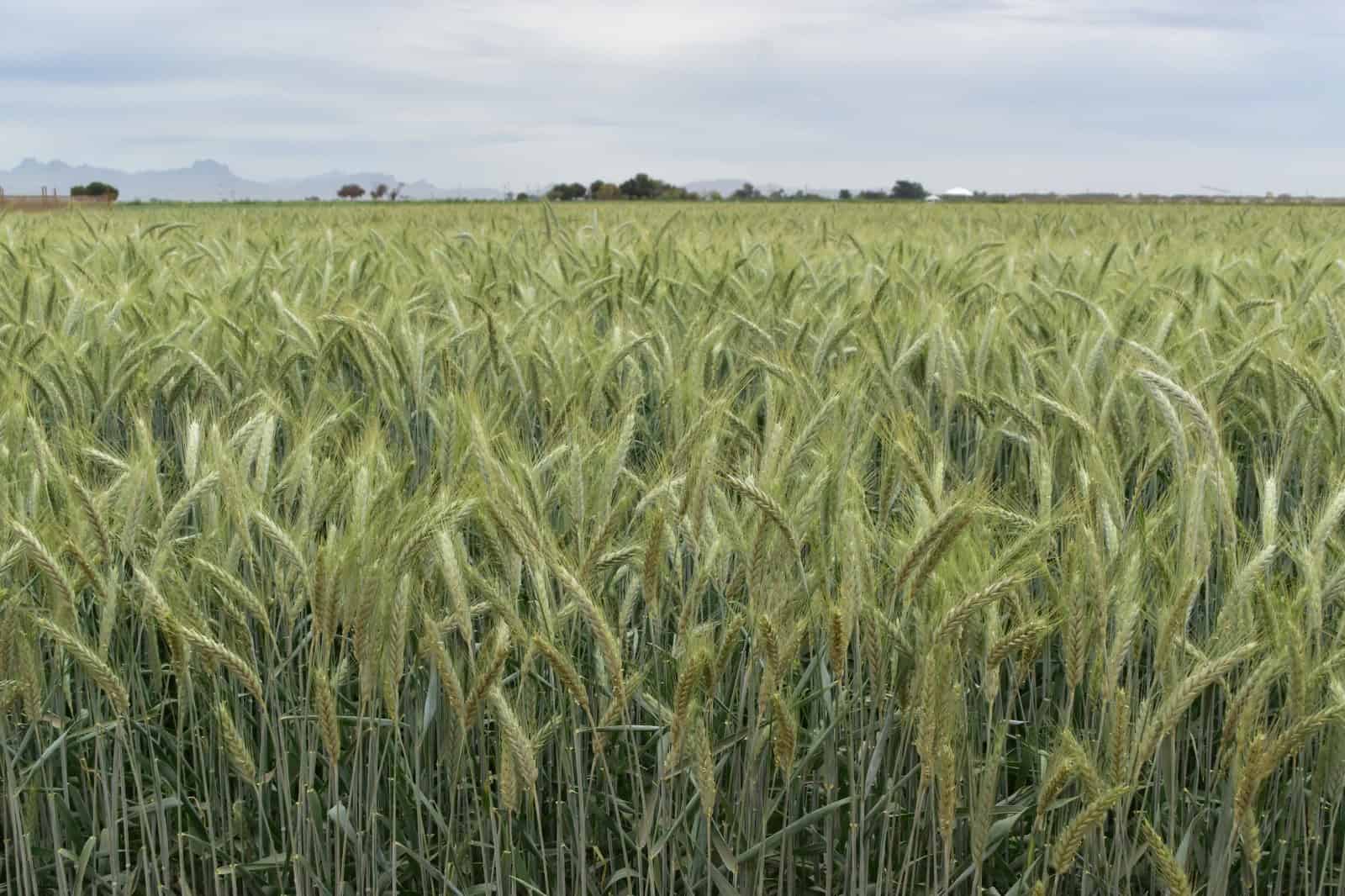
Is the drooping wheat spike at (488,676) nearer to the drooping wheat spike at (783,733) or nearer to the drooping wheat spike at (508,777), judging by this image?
the drooping wheat spike at (508,777)

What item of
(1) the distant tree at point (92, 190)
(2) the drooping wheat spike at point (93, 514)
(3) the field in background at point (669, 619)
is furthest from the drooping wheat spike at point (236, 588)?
(1) the distant tree at point (92, 190)

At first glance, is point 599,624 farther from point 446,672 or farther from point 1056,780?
point 1056,780

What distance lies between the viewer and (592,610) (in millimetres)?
1518

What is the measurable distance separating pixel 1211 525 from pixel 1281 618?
0.25m

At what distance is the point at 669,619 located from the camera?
2281 millimetres

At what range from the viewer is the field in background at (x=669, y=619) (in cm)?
161

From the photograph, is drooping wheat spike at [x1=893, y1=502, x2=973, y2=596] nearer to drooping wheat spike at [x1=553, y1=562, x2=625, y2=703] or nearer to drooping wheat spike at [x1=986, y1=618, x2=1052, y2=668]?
drooping wheat spike at [x1=986, y1=618, x2=1052, y2=668]

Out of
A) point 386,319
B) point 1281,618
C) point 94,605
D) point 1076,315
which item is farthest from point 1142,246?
point 94,605

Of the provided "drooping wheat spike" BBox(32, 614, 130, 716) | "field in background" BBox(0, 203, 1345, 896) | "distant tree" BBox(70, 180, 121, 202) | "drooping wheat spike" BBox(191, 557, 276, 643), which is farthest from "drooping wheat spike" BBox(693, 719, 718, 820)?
"distant tree" BBox(70, 180, 121, 202)

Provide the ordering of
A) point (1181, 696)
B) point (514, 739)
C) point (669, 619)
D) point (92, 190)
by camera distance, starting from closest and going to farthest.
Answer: point (1181, 696) < point (514, 739) < point (669, 619) < point (92, 190)

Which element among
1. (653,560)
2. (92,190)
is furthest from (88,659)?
(92,190)

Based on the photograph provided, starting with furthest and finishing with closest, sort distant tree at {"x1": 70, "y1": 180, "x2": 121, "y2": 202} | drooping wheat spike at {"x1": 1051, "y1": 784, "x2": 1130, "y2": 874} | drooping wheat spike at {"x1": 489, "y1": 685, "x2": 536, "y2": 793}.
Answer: distant tree at {"x1": 70, "y1": 180, "x2": 121, "y2": 202}, drooping wheat spike at {"x1": 489, "y1": 685, "x2": 536, "y2": 793}, drooping wheat spike at {"x1": 1051, "y1": 784, "x2": 1130, "y2": 874}

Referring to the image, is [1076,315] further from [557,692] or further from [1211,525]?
[557,692]

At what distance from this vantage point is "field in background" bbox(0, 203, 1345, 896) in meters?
1.61
